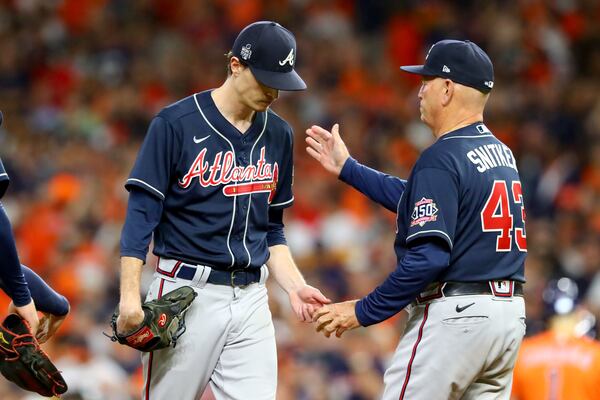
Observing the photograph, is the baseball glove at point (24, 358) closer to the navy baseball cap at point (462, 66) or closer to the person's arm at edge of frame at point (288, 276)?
the person's arm at edge of frame at point (288, 276)

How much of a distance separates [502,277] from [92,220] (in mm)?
6145

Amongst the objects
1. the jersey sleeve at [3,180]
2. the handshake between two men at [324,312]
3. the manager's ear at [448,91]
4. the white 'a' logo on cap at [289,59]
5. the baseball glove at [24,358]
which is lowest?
the baseball glove at [24,358]

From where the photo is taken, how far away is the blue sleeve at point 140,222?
403 centimetres

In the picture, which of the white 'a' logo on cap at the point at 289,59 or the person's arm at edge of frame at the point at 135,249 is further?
the white 'a' logo on cap at the point at 289,59

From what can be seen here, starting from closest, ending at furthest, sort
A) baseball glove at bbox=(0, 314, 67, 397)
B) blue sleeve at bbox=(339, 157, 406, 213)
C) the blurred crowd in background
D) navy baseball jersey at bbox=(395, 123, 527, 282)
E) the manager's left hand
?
1. navy baseball jersey at bbox=(395, 123, 527, 282)
2. baseball glove at bbox=(0, 314, 67, 397)
3. the manager's left hand
4. blue sleeve at bbox=(339, 157, 406, 213)
5. the blurred crowd in background

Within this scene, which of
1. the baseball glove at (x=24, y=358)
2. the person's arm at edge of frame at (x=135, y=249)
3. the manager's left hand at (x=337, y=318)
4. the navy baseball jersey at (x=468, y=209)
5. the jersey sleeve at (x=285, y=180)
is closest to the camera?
the person's arm at edge of frame at (x=135, y=249)

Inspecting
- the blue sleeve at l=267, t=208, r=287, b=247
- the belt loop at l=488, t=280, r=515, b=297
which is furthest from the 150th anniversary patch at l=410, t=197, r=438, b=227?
the blue sleeve at l=267, t=208, r=287, b=247

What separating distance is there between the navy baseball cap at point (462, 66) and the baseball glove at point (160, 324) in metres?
1.33

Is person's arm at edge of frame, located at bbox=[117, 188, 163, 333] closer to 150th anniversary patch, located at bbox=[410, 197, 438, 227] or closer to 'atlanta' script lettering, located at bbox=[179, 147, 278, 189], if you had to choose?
'atlanta' script lettering, located at bbox=[179, 147, 278, 189]

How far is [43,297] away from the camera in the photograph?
4434 millimetres

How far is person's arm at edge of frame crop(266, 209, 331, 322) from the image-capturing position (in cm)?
452

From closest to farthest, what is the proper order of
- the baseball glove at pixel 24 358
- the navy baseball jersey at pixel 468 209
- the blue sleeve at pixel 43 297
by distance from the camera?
1. the navy baseball jersey at pixel 468 209
2. the baseball glove at pixel 24 358
3. the blue sleeve at pixel 43 297

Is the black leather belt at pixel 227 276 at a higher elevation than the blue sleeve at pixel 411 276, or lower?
lower

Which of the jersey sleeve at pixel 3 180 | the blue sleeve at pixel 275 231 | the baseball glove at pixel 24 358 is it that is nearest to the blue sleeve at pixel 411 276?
the blue sleeve at pixel 275 231
